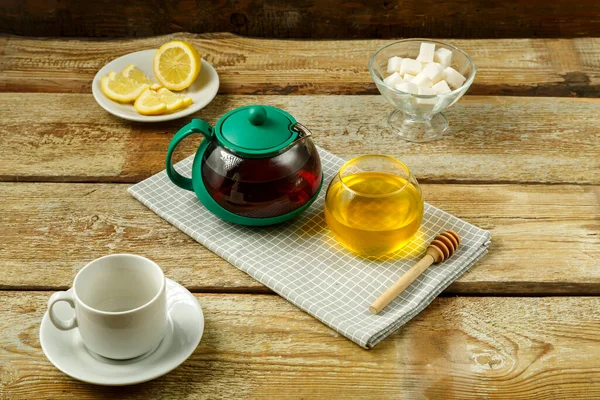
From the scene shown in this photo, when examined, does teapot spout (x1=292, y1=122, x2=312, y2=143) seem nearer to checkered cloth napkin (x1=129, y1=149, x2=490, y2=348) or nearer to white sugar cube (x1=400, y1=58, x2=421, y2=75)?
checkered cloth napkin (x1=129, y1=149, x2=490, y2=348)

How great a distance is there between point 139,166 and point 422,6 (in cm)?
88

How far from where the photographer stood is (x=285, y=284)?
1025 millimetres

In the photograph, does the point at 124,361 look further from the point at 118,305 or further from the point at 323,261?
the point at 323,261

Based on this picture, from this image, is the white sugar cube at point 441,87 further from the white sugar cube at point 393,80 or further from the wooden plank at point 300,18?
the wooden plank at point 300,18

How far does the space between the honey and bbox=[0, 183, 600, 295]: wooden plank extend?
105 mm

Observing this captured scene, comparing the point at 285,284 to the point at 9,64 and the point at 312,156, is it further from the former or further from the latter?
the point at 9,64

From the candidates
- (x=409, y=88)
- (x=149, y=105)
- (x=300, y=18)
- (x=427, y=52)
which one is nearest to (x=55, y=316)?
(x=149, y=105)

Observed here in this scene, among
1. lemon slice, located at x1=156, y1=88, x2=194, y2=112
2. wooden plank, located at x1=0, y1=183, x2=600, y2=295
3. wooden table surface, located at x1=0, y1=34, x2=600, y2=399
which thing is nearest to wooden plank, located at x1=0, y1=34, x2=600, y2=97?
wooden table surface, located at x1=0, y1=34, x2=600, y2=399

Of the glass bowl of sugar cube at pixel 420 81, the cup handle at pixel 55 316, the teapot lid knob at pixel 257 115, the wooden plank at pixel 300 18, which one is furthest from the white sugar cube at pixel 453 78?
the cup handle at pixel 55 316

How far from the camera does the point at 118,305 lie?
91 cm

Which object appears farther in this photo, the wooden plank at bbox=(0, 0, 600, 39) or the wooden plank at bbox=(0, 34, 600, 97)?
the wooden plank at bbox=(0, 0, 600, 39)

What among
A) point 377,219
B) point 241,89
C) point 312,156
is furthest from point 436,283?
point 241,89

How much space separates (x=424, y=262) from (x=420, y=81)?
42 centimetres

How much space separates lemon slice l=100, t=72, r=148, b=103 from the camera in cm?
142
